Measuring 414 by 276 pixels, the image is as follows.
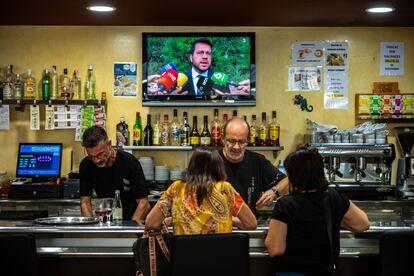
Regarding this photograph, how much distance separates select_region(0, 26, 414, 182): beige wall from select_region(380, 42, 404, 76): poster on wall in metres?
0.06

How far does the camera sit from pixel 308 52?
22.3 feet

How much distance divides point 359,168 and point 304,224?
3552mm

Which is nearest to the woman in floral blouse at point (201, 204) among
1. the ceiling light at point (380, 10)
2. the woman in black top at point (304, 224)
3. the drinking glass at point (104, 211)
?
the woman in black top at point (304, 224)

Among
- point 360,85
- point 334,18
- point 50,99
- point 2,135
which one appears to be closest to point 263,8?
point 334,18

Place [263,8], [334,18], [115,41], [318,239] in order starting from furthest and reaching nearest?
[115,41]
[334,18]
[263,8]
[318,239]

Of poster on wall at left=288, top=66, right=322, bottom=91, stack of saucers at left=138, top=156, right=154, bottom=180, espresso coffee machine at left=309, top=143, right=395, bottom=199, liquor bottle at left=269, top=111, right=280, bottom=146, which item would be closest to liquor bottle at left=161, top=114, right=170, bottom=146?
stack of saucers at left=138, top=156, right=154, bottom=180

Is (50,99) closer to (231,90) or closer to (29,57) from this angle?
(29,57)

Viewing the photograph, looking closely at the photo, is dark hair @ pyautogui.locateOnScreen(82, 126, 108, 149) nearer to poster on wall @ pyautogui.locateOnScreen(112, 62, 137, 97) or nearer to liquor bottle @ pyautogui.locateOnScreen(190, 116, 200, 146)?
liquor bottle @ pyautogui.locateOnScreen(190, 116, 200, 146)

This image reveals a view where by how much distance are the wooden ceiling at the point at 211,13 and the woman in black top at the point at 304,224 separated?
2.72 m

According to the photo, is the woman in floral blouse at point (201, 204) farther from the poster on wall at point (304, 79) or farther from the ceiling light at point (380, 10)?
the poster on wall at point (304, 79)

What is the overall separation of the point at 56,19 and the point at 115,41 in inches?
24.9

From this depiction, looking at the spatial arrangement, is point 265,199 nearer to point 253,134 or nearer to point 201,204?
point 201,204

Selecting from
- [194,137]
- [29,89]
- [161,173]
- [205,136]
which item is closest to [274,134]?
[205,136]

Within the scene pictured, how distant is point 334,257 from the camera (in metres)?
3.09
